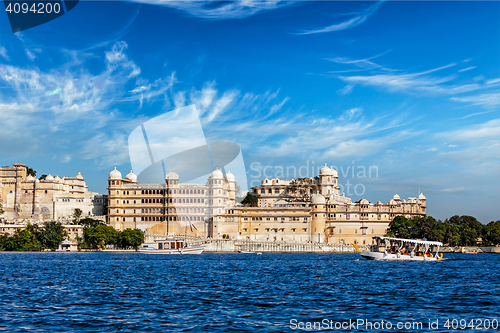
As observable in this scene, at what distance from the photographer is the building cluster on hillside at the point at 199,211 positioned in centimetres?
12262

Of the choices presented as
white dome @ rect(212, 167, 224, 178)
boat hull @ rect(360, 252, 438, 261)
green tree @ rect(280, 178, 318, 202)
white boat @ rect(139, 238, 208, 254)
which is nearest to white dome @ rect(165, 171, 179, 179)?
white dome @ rect(212, 167, 224, 178)

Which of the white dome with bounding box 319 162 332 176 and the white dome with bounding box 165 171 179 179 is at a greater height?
the white dome with bounding box 319 162 332 176

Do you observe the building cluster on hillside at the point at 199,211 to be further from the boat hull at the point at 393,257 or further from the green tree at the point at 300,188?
the boat hull at the point at 393,257

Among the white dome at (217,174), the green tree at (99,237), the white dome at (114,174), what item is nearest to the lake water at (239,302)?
the green tree at (99,237)

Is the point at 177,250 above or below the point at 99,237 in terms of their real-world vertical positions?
below

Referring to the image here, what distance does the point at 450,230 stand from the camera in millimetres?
114188

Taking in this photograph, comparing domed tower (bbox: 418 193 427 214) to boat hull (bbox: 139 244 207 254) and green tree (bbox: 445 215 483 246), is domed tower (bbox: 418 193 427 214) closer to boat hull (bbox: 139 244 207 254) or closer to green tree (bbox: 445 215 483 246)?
green tree (bbox: 445 215 483 246)

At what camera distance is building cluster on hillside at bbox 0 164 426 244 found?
123m

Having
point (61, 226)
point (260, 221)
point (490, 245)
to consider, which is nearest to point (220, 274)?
point (61, 226)

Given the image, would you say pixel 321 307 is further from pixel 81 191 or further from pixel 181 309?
pixel 81 191

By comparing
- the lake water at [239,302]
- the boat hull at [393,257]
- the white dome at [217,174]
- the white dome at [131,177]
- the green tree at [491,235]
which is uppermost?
the white dome at [131,177]

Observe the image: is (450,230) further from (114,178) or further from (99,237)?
(114,178)

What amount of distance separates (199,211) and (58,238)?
3035cm

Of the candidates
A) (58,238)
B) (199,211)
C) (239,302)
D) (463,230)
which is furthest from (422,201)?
(239,302)
